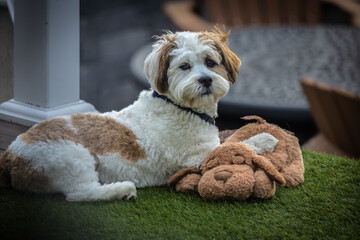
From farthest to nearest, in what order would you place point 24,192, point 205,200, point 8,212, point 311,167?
point 311,167
point 205,200
point 24,192
point 8,212

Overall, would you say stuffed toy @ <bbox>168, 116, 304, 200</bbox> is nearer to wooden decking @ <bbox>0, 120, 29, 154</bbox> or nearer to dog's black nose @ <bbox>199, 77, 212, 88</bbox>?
dog's black nose @ <bbox>199, 77, 212, 88</bbox>

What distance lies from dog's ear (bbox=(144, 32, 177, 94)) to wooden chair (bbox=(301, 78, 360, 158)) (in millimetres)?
2638

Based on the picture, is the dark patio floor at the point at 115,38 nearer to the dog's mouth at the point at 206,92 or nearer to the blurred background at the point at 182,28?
the blurred background at the point at 182,28

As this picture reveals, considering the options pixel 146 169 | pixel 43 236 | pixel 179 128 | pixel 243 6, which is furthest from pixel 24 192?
pixel 243 6

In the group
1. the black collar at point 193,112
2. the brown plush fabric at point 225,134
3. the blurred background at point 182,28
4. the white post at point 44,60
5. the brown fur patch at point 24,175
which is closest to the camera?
the brown fur patch at point 24,175

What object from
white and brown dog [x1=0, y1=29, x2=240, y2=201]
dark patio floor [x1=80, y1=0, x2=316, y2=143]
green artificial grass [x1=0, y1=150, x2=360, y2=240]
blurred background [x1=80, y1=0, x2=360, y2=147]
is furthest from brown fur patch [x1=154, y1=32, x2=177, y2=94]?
dark patio floor [x1=80, y1=0, x2=316, y2=143]

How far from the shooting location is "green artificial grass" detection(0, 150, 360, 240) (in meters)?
2.28

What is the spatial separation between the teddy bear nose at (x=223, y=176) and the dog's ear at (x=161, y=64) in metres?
0.59

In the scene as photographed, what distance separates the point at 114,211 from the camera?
→ 8.29 feet

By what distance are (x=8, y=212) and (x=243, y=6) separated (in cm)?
790

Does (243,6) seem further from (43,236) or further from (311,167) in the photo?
(43,236)

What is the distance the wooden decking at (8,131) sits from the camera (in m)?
3.20

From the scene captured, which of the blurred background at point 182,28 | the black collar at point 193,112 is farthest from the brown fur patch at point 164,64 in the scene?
the blurred background at point 182,28

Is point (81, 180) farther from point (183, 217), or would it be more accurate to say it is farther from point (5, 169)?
point (183, 217)
